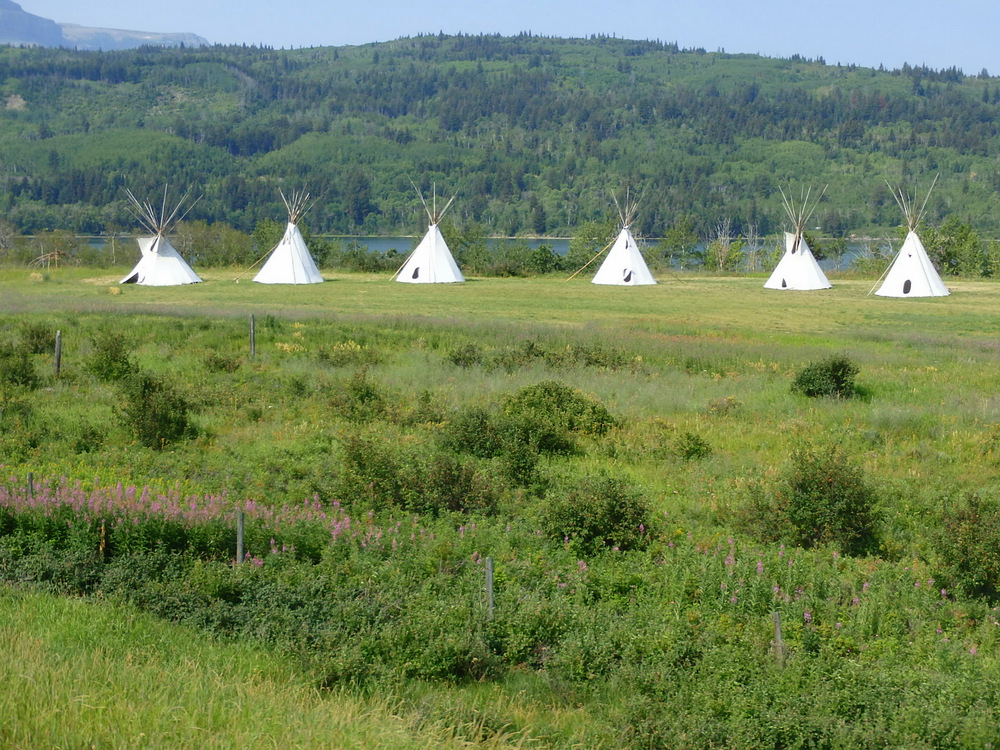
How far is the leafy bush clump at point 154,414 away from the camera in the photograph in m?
11.5

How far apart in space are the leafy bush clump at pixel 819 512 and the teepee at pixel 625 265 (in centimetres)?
3475

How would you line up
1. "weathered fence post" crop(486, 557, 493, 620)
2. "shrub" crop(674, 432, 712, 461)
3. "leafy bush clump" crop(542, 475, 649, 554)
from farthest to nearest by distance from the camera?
1. "shrub" crop(674, 432, 712, 461)
2. "leafy bush clump" crop(542, 475, 649, 554)
3. "weathered fence post" crop(486, 557, 493, 620)

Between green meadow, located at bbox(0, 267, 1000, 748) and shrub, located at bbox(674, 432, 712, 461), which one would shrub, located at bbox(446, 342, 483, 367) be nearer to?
green meadow, located at bbox(0, 267, 1000, 748)

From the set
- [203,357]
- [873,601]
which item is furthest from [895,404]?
[203,357]

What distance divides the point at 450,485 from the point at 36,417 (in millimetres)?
6091

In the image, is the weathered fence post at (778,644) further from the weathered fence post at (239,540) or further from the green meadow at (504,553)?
the weathered fence post at (239,540)

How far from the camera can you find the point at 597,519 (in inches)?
329

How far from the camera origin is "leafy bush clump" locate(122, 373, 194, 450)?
451 inches

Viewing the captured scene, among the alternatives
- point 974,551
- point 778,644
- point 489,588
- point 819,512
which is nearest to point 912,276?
point 819,512

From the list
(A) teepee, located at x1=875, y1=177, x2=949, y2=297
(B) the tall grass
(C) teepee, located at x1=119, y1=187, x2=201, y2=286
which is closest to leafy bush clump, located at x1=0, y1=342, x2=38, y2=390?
(B) the tall grass

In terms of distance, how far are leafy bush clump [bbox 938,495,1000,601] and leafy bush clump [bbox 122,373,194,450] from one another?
835 centimetres

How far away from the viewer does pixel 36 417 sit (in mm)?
12227

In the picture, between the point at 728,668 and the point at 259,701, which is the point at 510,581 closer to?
the point at 728,668

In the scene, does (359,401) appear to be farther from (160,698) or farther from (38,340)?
(160,698)
